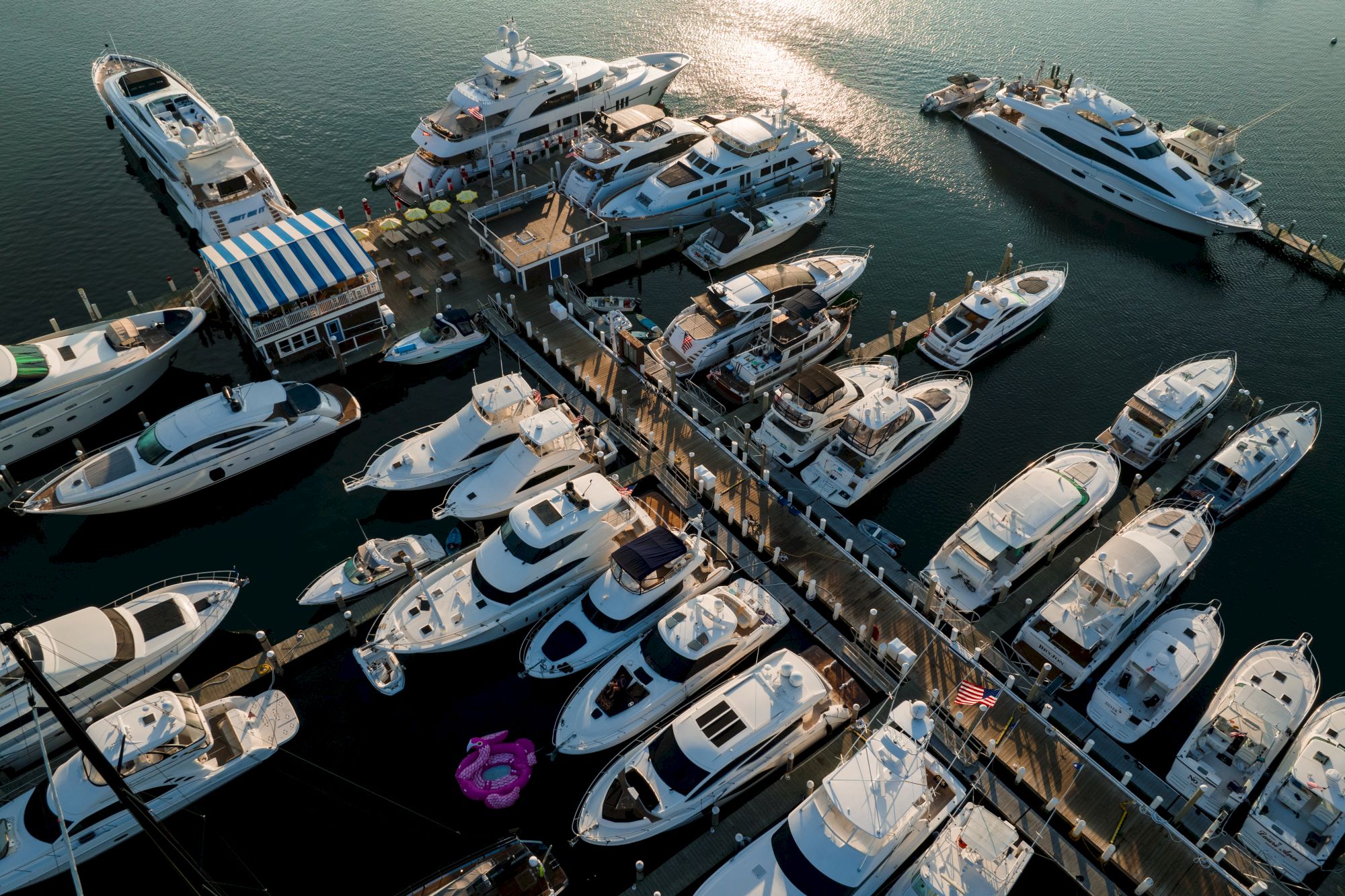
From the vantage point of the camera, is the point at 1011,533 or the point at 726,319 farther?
the point at 726,319

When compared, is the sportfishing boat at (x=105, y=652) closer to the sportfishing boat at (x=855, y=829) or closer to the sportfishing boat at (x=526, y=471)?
the sportfishing boat at (x=526, y=471)

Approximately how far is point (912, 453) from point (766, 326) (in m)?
10.8

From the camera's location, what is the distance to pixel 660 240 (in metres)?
57.6

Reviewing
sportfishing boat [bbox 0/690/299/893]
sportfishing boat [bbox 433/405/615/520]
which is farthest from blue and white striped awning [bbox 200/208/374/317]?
sportfishing boat [bbox 0/690/299/893]

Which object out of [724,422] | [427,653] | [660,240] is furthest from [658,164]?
[427,653]

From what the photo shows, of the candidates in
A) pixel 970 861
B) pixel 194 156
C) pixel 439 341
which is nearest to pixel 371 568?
pixel 439 341

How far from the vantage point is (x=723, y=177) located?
192 feet

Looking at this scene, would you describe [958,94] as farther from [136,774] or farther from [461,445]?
[136,774]

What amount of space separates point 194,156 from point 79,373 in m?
17.3

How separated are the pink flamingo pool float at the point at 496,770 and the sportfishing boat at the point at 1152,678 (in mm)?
20497

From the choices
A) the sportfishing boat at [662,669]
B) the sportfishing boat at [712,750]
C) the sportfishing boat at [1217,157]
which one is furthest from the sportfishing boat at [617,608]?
the sportfishing boat at [1217,157]

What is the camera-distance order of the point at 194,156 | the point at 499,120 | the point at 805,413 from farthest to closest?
the point at 499,120 → the point at 194,156 → the point at 805,413

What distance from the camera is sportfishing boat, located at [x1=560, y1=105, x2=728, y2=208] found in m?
57.7

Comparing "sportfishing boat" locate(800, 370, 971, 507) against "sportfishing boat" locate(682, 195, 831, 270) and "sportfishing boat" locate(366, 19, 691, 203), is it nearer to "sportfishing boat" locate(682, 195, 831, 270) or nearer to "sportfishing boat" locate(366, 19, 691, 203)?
"sportfishing boat" locate(682, 195, 831, 270)
